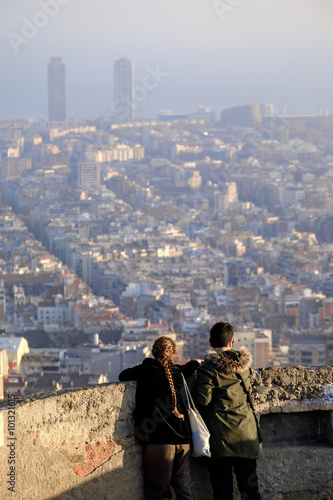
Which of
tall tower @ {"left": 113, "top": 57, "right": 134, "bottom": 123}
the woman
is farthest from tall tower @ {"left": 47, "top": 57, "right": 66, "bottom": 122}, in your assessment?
the woman

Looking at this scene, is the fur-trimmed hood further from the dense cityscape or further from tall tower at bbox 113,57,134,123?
tall tower at bbox 113,57,134,123

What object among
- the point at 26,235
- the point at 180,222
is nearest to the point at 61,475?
the point at 26,235

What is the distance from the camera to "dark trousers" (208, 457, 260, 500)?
6.89 feet

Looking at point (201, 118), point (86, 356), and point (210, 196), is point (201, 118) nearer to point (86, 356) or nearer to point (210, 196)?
point (210, 196)

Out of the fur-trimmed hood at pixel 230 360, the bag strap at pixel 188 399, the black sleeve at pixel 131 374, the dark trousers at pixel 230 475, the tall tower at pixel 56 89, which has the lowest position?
the dark trousers at pixel 230 475

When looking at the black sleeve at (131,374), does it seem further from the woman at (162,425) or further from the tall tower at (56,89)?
the tall tower at (56,89)

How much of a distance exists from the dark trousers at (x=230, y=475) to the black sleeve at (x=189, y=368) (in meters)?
0.18

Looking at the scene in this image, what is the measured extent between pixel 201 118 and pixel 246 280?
59.9m

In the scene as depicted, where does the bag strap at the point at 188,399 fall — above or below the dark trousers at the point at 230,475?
above

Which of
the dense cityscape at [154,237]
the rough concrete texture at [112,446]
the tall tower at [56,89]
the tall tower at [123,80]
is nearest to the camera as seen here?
the rough concrete texture at [112,446]

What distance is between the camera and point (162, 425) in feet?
6.75

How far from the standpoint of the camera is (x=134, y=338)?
21.6 m

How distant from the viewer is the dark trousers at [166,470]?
2064 mm

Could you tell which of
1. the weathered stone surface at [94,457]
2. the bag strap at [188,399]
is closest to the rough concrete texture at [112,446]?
the weathered stone surface at [94,457]
